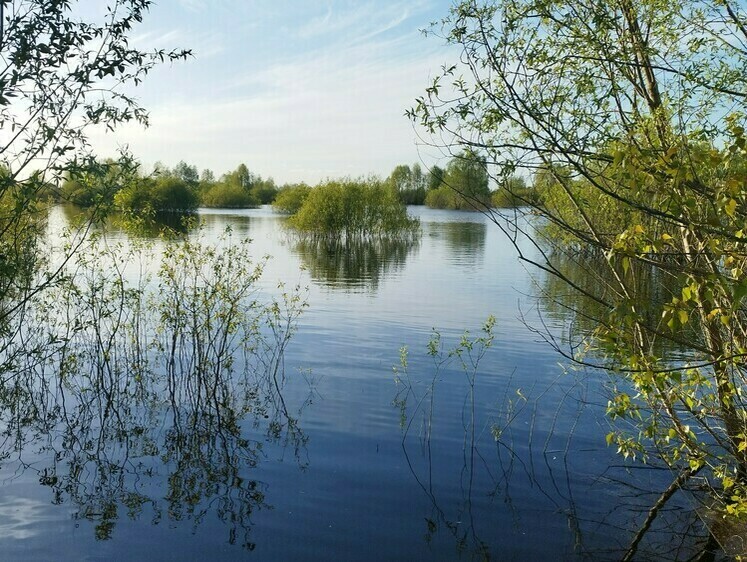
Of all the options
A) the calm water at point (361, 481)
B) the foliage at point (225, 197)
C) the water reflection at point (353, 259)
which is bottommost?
the calm water at point (361, 481)

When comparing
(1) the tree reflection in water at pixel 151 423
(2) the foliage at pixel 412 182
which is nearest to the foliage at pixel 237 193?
(2) the foliage at pixel 412 182

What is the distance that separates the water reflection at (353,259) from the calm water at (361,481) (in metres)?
15.4

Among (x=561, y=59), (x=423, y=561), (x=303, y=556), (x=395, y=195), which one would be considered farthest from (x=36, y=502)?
(x=395, y=195)

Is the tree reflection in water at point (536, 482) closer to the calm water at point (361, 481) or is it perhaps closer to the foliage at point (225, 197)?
the calm water at point (361, 481)

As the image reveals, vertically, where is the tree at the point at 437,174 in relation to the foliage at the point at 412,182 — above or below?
below

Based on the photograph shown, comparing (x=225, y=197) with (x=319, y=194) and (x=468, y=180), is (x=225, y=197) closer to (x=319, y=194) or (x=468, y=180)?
(x=319, y=194)

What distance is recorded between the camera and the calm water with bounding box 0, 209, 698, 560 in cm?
776

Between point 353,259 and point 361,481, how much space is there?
31449mm

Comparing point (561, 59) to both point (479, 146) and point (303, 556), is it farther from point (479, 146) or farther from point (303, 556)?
point (303, 556)

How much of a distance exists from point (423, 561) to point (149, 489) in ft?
12.6

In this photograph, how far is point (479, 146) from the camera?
659 centimetres

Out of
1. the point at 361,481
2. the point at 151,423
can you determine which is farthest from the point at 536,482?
the point at 151,423

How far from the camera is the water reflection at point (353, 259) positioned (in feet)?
101

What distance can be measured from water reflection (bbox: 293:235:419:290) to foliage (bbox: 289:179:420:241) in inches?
34.5
